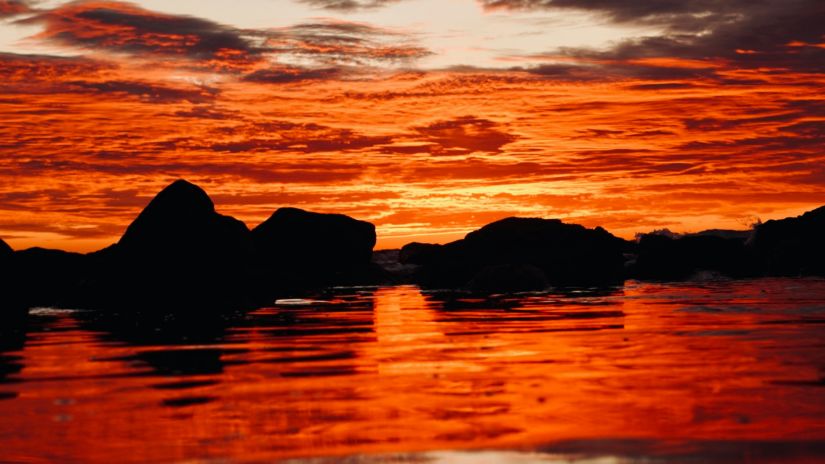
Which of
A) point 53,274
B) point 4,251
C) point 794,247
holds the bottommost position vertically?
point 794,247

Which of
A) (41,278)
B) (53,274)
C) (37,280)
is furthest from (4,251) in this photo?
(53,274)

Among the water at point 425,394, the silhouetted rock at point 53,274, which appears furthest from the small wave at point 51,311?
the water at point 425,394

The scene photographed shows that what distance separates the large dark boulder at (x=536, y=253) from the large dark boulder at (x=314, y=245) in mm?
6996

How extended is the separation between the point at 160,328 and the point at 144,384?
9.78 metres

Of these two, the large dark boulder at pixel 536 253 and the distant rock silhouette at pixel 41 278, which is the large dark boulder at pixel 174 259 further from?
the large dark boulder at pixel 536 253

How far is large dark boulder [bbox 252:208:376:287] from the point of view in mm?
60156

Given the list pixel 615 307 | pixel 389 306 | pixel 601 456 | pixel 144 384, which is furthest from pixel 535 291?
pixel 601 456

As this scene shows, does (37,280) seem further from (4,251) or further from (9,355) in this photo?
(9,355)

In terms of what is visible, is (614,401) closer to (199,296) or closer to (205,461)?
(205,461)

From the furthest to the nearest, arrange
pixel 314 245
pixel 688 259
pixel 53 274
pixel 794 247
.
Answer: pixel 794 247 < pixel 314 245 < pixel 688 259 < pixel 53 274

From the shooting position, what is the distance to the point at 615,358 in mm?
13297

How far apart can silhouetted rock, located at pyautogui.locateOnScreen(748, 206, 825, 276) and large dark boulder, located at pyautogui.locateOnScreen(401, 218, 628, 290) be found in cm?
1215

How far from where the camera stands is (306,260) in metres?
60.6

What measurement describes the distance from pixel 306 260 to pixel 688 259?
2265 centimetres
